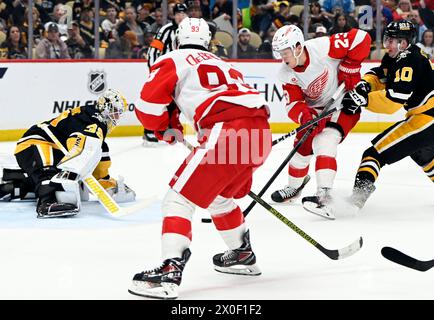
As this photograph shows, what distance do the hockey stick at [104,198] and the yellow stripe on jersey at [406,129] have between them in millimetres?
1295

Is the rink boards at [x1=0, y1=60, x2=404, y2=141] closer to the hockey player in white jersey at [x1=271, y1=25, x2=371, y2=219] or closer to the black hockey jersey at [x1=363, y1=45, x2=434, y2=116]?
the hockey player in white jersey at [x1=271, y1=25, x2=371, y2=219]

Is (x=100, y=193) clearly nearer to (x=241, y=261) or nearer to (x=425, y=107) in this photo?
(x=241, y=261)

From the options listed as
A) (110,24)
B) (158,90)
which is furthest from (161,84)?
(110,24)

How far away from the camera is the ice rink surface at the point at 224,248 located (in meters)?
3.52

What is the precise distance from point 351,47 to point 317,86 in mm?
274

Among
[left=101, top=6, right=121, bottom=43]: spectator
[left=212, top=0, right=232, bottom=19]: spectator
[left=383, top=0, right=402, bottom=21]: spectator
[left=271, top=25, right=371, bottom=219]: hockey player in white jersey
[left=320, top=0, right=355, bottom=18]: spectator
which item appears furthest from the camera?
[left=383, top=0, right=402, bottom=21]: spectator

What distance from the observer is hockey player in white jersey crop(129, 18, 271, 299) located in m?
3.32

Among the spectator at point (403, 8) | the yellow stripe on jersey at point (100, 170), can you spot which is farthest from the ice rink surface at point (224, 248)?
the spectator at point (403, 8)

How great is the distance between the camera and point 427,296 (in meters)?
3.42

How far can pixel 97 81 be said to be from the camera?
8.35 m

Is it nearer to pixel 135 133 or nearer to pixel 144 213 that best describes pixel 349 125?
pixel 144 213

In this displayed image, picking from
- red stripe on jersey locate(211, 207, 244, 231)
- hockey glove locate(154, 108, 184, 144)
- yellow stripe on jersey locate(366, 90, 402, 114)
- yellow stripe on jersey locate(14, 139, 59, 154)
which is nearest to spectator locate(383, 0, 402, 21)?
yellow stripe on jersey locate(366, 90, 402, 114)

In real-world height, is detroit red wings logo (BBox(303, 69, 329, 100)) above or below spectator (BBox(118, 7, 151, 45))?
above
